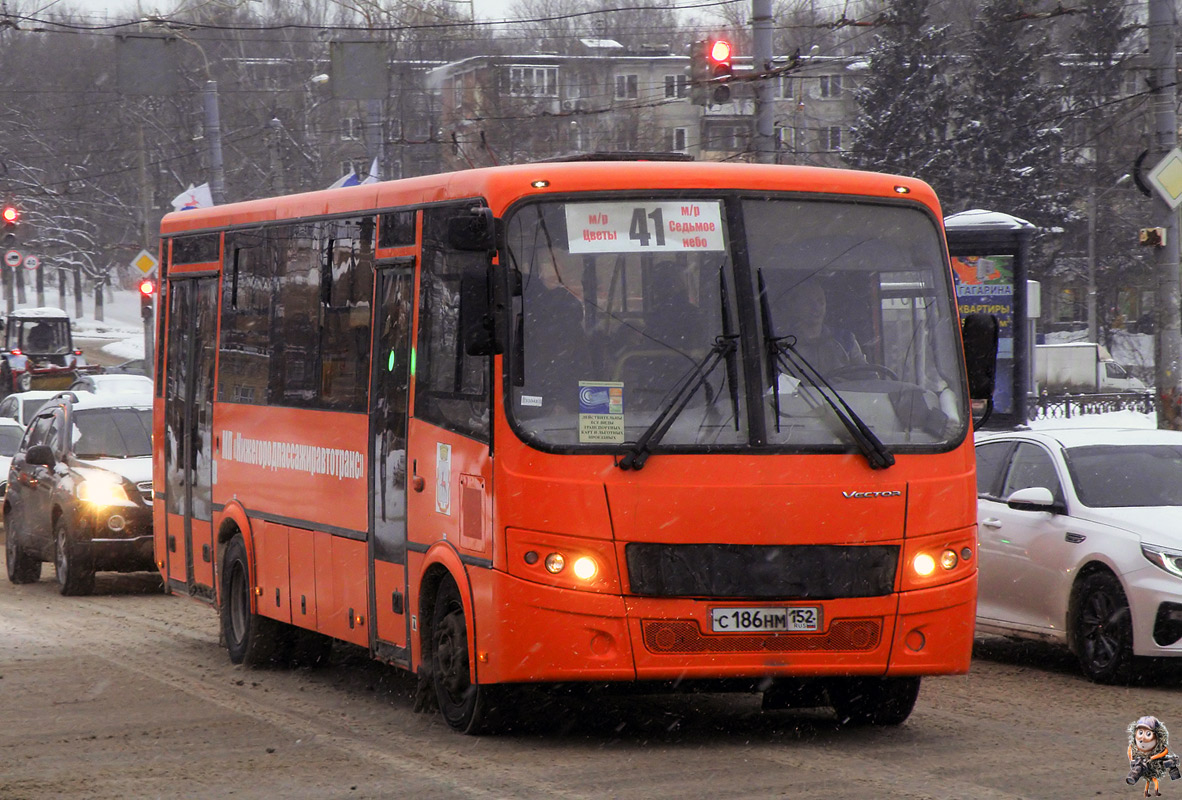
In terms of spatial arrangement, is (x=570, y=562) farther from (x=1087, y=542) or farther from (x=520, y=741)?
(x=1087, y=542)

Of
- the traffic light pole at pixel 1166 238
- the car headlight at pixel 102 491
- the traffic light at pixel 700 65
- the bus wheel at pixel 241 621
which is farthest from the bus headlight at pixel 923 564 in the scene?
the traffic light at pixel 700 65

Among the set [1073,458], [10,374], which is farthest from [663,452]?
[10,374]

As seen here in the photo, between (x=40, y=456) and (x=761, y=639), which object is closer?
(x=761, y=639)

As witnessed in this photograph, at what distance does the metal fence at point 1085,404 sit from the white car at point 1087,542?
32.3m

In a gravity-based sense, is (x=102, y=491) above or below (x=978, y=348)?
below

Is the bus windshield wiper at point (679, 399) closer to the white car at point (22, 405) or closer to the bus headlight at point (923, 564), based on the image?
the bus headlight at point (923, 564)

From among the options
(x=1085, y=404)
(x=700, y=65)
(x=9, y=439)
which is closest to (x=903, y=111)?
(x=1085, y=404)

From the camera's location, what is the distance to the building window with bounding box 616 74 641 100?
68625mm

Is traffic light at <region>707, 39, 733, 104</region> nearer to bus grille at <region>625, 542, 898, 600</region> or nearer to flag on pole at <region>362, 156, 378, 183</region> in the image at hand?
flag on pole at <region>362, 156, 378, 183</region>

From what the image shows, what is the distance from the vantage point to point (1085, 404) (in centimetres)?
4644

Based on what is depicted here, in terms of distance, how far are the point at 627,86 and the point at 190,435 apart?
5856 cm

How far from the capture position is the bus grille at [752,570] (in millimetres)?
7973

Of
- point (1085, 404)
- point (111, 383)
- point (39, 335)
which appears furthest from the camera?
point (39, 335)

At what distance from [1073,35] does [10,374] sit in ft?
125
